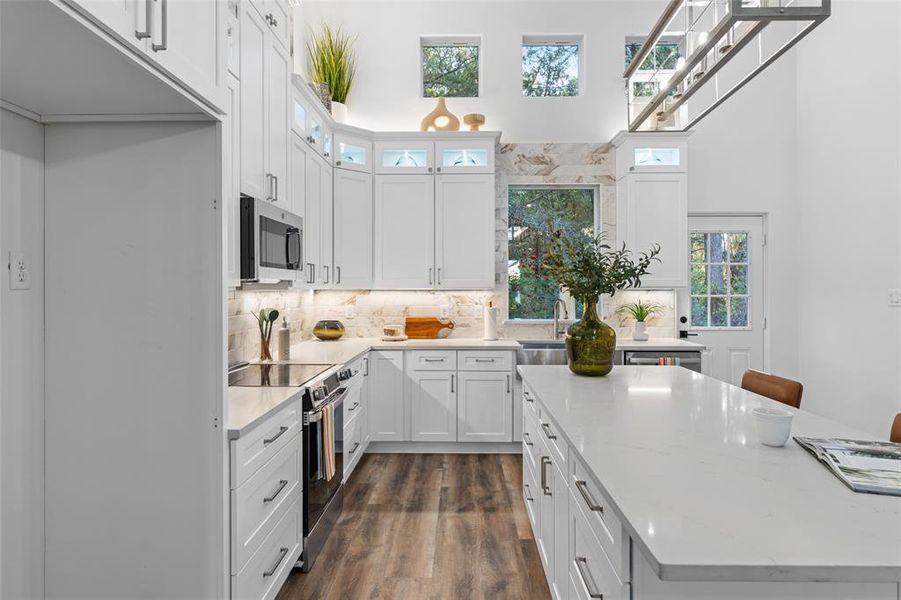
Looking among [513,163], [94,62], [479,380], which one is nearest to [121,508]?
[94,62]

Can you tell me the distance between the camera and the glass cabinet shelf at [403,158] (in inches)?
171

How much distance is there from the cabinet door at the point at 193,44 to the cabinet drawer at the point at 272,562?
154 cm

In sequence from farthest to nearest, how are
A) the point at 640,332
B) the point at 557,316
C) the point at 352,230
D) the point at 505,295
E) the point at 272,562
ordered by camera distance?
1. the point at 505,295
2. the point at 557,316
3. the point at 640,332
4. the point at 352,230
5. the point at 272,562

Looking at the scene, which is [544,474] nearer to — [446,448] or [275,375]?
[275,375]

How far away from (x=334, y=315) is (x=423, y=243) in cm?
109

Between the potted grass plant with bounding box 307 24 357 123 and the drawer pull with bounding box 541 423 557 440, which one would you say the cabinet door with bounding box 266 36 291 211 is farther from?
the drawer pull with bounding box 541 423 557 440

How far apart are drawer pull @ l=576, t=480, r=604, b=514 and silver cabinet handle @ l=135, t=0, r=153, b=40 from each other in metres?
1.54

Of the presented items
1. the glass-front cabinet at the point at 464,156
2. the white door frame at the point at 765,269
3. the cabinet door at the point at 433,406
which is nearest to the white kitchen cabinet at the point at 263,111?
the glass-front cabinet at the point at 464,156

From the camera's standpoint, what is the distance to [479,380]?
13.2 feet

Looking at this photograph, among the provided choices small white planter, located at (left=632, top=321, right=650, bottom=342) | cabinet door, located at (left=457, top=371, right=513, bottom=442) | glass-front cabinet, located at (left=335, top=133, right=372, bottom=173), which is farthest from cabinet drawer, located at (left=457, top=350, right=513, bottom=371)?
glass-front cabinet, located at (left=335, top=133, right=372, bottom=173)

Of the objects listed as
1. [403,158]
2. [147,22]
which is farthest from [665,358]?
[147,22]

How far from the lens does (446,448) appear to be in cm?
409

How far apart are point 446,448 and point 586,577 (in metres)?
2.84

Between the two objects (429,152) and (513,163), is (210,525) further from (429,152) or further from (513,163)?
(513,163)
